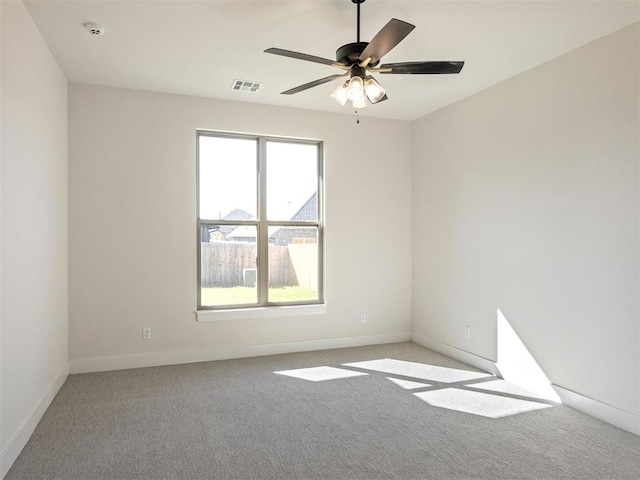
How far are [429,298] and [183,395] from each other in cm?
307

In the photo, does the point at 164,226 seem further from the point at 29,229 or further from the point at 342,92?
the point at 342,92

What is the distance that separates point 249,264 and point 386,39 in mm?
3175

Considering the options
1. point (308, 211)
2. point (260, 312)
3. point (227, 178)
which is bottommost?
point (260, 312)

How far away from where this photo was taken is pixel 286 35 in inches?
126

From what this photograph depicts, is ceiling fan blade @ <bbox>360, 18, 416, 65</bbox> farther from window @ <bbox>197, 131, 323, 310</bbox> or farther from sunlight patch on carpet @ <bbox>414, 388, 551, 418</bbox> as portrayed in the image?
sunlight patch on carpet @ <bbox>414, 388, 551, 418</bbox>

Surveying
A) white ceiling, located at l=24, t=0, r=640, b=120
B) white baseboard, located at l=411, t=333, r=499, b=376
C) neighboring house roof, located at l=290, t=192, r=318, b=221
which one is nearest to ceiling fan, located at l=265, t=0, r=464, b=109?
white ceiling, located at l=24, t=0, r=640, b=120

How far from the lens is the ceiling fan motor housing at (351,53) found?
2684 millimetres

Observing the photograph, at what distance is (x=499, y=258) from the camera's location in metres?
4.19

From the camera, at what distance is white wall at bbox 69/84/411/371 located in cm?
424

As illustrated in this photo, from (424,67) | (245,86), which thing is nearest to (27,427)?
(245,86)

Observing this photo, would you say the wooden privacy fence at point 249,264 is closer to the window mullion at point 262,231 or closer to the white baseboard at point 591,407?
the window mullion at point 262,231

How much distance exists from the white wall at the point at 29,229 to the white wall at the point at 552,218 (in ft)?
13.0

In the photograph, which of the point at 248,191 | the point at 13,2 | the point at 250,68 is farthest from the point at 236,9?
the point at 248,191

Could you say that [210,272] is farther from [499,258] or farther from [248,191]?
[499,258]
